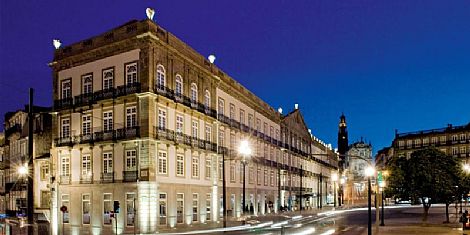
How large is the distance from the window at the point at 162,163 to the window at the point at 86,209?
6.95 meters

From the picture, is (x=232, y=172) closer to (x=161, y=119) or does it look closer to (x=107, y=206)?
(x=161, y=119)

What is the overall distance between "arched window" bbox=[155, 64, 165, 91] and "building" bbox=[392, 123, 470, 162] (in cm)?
7625

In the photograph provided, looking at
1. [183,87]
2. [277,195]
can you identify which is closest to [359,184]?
[277,195]

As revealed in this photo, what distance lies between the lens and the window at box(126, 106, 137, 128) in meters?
41.5

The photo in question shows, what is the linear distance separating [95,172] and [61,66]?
10916 millimetres

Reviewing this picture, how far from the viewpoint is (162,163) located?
42.2 meters

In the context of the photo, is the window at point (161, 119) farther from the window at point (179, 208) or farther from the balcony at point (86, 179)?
the balcony at point (86, 179)

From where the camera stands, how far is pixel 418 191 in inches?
1750

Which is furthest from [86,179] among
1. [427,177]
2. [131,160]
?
[427,177]

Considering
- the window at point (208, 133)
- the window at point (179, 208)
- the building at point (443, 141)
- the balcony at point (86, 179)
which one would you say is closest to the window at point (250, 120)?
the window at point (208, 133)

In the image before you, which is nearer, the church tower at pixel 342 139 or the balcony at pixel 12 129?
the balcony at pixel 12 129

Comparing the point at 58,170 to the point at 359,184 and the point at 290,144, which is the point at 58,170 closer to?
the point at 290,144

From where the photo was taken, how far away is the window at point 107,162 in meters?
42.5

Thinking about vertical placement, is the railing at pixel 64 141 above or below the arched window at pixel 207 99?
below
